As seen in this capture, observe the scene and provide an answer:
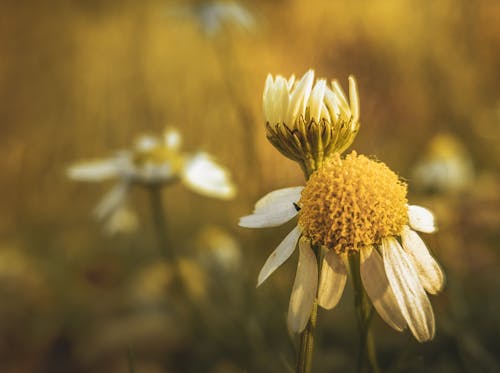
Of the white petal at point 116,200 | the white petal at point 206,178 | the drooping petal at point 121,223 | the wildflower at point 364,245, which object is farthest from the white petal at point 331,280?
the drooping petal at point 121,223

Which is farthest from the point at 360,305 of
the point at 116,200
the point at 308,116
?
the point at 116,200

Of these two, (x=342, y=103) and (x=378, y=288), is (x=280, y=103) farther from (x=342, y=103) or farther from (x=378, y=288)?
(x=378, y=288)

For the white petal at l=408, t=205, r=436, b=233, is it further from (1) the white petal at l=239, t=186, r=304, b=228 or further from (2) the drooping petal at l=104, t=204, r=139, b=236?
(2) the drooping petal at l=104, t=204, r=139, b=236

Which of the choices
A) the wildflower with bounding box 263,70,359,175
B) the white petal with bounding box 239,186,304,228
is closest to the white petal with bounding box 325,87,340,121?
the wildflower with bounding box 263,70,359,175

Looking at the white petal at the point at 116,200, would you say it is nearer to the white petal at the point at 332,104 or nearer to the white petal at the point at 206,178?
the white petal at the point at 206,178

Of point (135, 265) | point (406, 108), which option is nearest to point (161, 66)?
point (406, 108)
